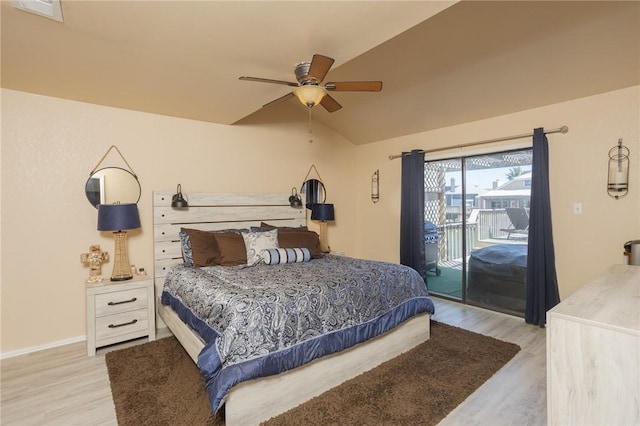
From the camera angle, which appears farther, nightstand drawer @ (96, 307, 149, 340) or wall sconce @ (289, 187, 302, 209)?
wall sconce @ (289, 187, 302, 209)

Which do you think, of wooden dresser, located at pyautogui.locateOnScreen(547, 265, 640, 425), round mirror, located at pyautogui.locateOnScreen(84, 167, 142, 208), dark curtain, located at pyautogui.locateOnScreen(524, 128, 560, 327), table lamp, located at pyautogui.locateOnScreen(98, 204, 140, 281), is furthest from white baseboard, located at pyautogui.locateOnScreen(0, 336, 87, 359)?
dark curtain, located at pyautogui.locateOnScreen(524, 128, 560, 327)

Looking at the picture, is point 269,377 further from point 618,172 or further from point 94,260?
point 618,172

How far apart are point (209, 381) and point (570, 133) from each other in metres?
3.90

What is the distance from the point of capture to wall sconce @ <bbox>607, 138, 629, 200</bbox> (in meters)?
2.89

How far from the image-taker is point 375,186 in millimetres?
5137

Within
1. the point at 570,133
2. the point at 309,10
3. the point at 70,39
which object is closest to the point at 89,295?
the point at 70,39

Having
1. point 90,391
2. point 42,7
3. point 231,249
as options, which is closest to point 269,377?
point 90,391

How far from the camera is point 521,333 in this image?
3.17 m

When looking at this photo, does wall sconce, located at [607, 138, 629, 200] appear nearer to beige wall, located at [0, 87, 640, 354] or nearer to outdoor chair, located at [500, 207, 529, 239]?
beige wall, located at [0, 87, 640, 354]

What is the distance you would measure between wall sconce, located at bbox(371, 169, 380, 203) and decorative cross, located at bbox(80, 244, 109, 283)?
12.2ft

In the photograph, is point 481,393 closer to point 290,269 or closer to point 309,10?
point 290,269

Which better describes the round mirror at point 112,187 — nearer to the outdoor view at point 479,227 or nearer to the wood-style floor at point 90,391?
the wood-style floor at point 90,391

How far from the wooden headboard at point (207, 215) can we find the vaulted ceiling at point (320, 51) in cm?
96

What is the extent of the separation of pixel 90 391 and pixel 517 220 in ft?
14.4
